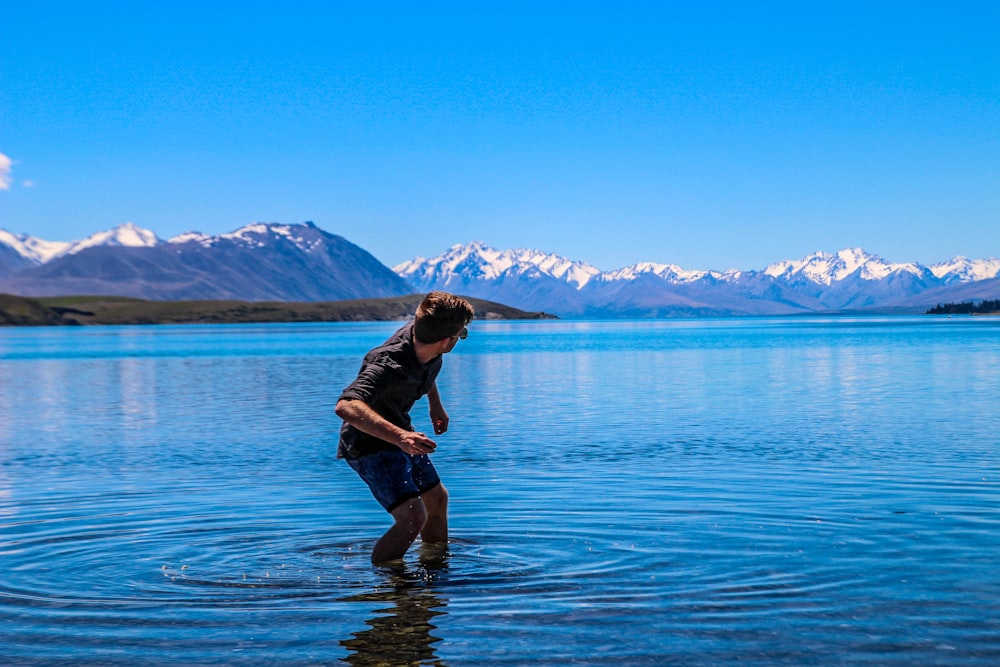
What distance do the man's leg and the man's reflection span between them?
1.06ft

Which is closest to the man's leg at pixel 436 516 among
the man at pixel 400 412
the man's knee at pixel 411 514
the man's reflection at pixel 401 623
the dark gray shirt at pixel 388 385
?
the man at pixel 400 412

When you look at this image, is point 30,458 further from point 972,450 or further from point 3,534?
point 972,450

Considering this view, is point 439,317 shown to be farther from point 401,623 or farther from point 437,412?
point 401,623

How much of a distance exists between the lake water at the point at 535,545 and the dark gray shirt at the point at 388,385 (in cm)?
168

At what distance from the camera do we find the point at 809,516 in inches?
609

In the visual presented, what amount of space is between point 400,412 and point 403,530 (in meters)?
1.40

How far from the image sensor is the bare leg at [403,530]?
36.2ft

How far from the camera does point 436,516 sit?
40.0 ft

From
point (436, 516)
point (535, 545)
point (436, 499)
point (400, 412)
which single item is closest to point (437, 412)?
point (400, 412)

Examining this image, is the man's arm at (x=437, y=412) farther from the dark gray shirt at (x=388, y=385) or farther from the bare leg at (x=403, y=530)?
the bare leg at (x=403, y=530)

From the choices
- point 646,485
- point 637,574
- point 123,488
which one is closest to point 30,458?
point 123,488

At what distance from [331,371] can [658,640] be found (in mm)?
61760

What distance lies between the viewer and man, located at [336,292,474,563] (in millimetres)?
9859

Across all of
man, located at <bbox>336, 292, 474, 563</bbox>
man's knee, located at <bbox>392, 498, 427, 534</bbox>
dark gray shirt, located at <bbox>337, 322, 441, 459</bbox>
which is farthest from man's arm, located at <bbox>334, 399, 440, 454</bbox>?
man's knee, located at <bbox>392, 498, 427, 534</bbox>
